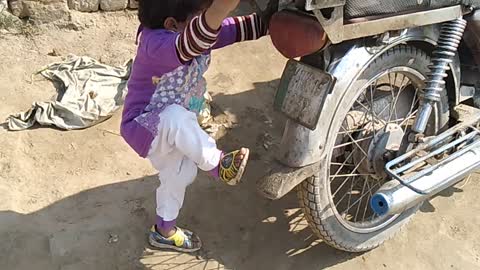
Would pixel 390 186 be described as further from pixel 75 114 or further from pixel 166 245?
pixel 75 114

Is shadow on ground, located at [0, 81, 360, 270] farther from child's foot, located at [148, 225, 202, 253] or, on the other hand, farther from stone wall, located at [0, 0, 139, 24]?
stone wall, located at [0, 0, 139, 24]

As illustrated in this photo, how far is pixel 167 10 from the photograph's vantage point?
2.69 m

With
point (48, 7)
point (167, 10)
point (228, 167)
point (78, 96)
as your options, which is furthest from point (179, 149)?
point (48, 7)

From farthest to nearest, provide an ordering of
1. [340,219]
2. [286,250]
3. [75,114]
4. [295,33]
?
[75,114] → [286,250] → [340,219] → [295,33]

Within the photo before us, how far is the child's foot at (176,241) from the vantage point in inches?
125

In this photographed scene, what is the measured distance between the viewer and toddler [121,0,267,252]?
2.65 metres

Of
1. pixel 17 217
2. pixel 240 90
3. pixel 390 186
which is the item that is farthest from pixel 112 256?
pixel 240 90

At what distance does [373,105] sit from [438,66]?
1.56ft

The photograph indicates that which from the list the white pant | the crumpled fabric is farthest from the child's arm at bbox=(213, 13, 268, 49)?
the crumpled fabric

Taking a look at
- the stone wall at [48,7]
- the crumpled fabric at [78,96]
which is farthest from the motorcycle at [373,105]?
the stone wall at [48,7]

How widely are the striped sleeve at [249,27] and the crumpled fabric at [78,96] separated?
1.37m

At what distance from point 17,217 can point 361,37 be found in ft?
6.15

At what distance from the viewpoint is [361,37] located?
8.79 feet

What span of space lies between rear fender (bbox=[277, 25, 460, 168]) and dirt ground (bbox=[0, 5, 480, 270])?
0.69 meters
